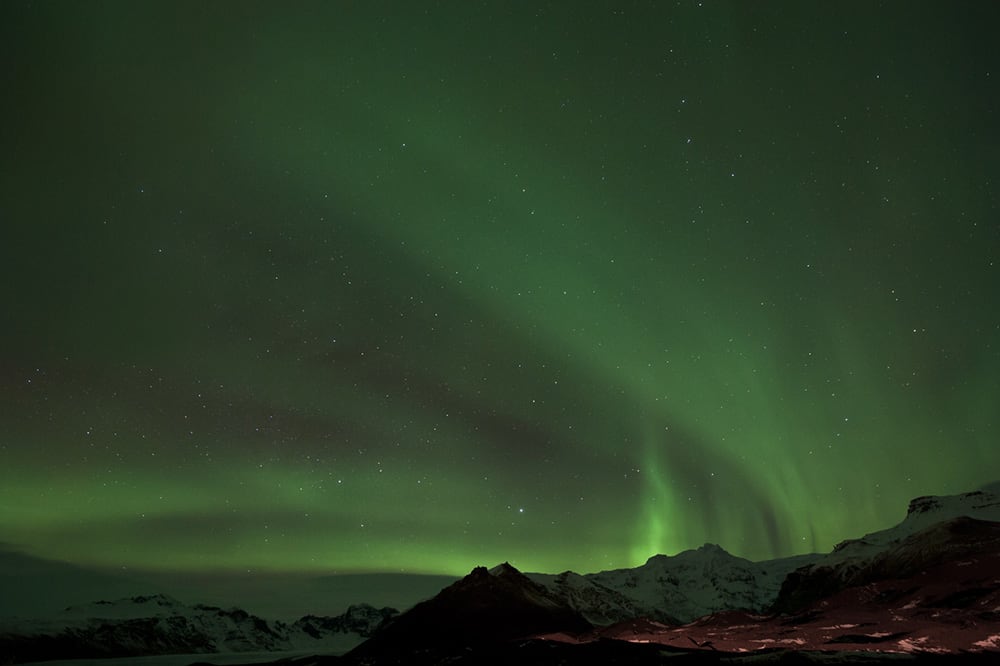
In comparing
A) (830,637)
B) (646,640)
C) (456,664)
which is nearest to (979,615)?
(830,637)

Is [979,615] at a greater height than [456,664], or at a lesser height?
greater

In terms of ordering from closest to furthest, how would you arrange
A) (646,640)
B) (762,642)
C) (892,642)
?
(892,642)
(762,642)
(646,640)

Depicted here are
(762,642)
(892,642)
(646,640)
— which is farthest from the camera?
(646,640)

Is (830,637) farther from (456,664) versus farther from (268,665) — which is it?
(268,665)

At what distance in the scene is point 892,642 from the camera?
6137 inches

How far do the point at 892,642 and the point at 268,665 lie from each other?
474 feet

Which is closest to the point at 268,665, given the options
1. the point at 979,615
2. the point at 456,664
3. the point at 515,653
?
the point at 456,664

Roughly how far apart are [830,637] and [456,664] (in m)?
87.1

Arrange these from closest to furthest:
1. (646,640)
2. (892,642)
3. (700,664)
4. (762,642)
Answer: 1. (700,664)
2. (892,642)
3. (762,642)
4. (646,640)

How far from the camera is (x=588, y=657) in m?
165

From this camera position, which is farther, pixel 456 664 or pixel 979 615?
pixel 456 664

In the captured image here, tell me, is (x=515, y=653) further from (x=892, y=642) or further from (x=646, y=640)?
(x=892, y=642)

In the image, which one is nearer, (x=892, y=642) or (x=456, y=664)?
(x=892, y=642)

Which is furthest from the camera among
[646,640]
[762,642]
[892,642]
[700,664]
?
[646,640]
